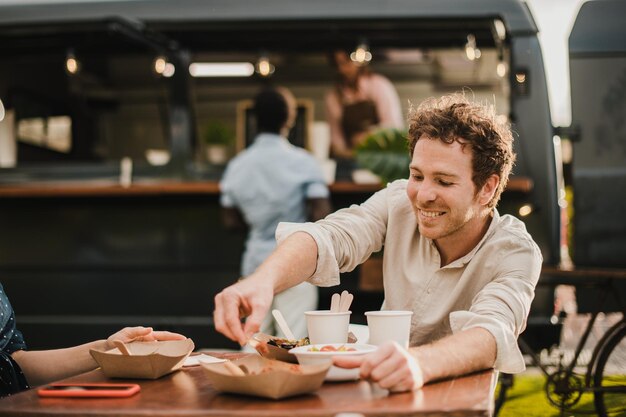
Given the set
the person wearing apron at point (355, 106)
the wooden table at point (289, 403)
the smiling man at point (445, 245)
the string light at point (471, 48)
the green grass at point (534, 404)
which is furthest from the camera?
the person wearing apron at point (355, 106)

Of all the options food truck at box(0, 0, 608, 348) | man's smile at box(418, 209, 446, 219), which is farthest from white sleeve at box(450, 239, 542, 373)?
food truck at box(0, 0, 608, 348)

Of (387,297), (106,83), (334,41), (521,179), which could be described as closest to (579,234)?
(521,179)

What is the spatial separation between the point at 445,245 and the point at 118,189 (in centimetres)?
379

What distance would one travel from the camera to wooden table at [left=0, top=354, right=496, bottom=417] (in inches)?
62.7

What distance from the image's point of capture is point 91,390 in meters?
1.79

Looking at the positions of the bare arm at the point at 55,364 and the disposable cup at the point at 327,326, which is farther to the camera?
the bare arm at the point at 55,364

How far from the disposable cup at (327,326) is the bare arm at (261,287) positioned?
125 mm

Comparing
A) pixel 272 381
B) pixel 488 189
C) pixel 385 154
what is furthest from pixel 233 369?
pixel 385 154

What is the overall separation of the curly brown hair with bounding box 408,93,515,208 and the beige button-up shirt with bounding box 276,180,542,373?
0.17m

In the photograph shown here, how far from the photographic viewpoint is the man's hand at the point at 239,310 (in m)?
1.88

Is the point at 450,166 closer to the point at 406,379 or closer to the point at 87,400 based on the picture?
the point at 406,379

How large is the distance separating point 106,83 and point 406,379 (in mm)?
6327

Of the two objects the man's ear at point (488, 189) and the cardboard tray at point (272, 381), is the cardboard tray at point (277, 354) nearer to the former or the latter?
the cardboard tray at point (272, 381)

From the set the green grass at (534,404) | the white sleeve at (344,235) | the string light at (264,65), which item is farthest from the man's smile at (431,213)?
the string light at (264,65)
